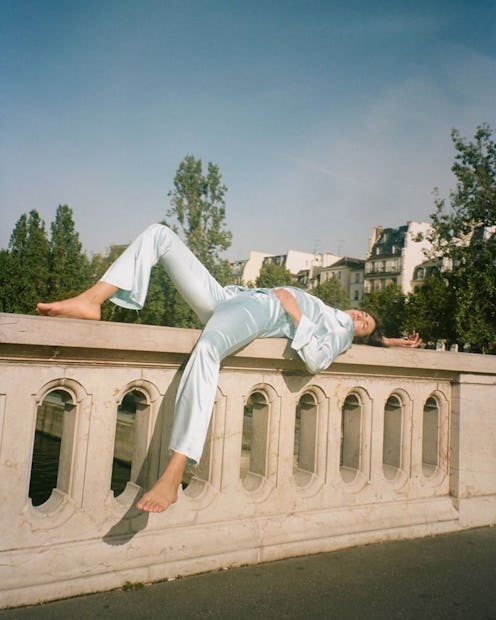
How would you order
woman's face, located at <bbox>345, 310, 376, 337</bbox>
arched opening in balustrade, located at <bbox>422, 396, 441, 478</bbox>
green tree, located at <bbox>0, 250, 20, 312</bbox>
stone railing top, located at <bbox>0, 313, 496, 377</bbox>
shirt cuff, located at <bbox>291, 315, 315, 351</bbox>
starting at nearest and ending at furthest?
stone railing top, located at <bbox>0, 313, 496, 377</bbox>, shirt cuff, located at <bbox>291, 315, 315, 351</bbox>, woman's face, located at <bbox>345, 310, 376, 337</bbox>, arched opening in balustrade, located at <bbox>422, 396, 441, 478</bbox>, green tree, located at <bbox>0, 250, 20, 312</bbox>

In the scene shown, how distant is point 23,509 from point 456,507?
3.20 metres

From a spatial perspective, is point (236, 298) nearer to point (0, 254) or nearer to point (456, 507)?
point (456, 507)

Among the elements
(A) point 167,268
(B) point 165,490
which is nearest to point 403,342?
(A) point 167,268

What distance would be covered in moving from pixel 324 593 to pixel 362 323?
74.3 inches

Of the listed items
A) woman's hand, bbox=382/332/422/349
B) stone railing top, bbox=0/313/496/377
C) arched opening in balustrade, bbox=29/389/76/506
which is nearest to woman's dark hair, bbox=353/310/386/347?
woman's hand, bbox=382/332/422/349

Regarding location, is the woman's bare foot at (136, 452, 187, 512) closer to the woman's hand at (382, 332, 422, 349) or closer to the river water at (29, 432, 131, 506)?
the woman's hand at (382, 332, 422, 349)

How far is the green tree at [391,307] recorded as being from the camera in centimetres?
5219

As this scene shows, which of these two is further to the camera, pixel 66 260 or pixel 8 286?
pixel 66 260

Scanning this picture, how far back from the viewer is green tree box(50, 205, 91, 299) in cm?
4006

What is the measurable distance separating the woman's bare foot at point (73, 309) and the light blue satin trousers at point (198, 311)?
0.19 metres

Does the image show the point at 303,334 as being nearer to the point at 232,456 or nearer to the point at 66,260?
the point at 232,456

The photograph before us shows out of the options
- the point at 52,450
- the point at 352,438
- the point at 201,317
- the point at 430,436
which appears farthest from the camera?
the point at 52,450

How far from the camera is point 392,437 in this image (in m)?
4.17

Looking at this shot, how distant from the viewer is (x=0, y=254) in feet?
134
